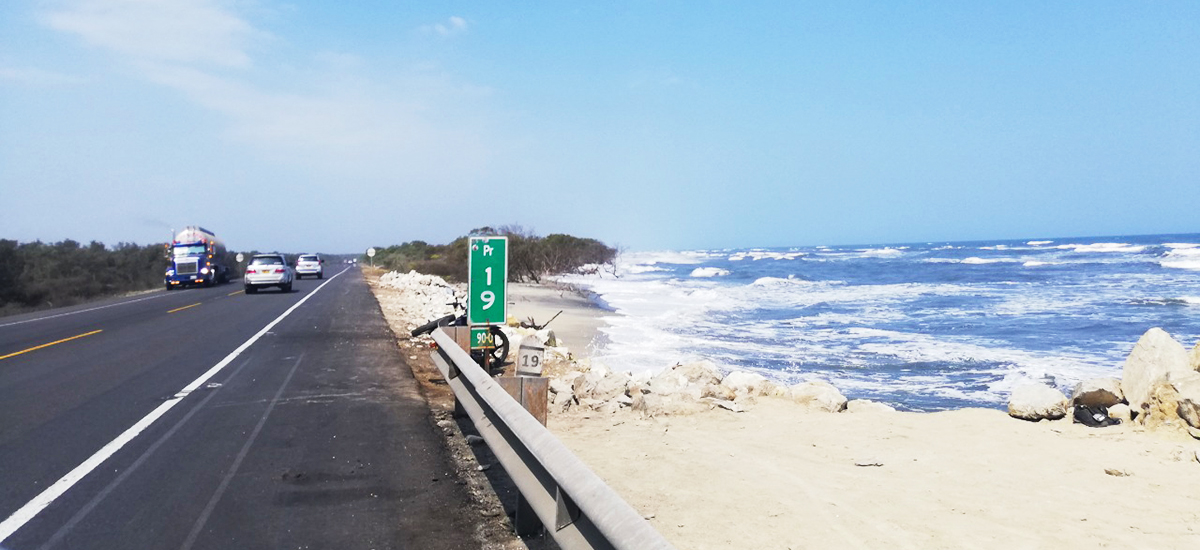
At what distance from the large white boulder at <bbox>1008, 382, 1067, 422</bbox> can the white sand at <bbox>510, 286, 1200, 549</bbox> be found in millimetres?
140

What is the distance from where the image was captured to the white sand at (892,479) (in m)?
5.52

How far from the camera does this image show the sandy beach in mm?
5531

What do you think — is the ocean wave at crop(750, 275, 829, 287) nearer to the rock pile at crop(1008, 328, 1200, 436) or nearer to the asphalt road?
the asphalt road

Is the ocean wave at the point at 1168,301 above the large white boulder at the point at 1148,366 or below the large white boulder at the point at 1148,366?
below

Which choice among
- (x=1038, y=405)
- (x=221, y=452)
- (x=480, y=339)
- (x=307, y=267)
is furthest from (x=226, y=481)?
(x=307, y=267)

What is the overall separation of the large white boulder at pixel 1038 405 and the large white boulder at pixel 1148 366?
0.85 m

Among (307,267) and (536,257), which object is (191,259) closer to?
(307,267)

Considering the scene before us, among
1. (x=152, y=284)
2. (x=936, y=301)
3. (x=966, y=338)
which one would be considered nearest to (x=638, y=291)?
(x=936, y=301)

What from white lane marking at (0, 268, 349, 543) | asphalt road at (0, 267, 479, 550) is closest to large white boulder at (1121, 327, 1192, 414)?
asphalt road at (0, 267, 479, 550)

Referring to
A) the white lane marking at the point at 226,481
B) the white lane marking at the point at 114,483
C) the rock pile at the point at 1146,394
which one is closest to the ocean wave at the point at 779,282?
the rock pile at the point at 1146,394

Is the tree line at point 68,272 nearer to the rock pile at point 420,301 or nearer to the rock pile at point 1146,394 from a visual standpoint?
the rock pile at point 420,301

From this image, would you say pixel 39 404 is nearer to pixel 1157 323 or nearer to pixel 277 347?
pixel 277 347

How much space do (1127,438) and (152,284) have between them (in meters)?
53.4

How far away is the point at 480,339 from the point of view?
889 centimetres
